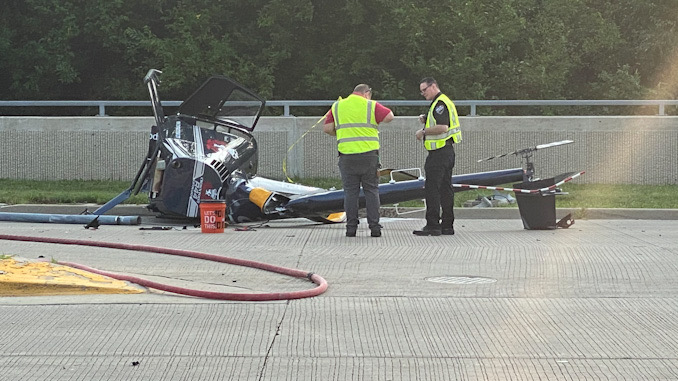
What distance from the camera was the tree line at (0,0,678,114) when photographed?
27781mm

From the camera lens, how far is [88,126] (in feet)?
68.9

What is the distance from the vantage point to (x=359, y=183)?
13.0 meters

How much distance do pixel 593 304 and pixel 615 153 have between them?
13.2 m

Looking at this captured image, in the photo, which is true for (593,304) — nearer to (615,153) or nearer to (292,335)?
(292,335)

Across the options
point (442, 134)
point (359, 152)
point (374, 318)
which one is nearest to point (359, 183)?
point (359, 152)

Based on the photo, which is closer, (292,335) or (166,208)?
(292,335)

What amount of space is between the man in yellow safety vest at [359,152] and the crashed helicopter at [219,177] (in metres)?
1.11

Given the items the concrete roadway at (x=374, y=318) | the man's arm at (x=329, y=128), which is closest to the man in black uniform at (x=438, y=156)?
the man's arm at (x=329, y=128)

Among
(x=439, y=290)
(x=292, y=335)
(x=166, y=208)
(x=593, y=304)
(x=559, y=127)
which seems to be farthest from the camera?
(x=559, y=127)

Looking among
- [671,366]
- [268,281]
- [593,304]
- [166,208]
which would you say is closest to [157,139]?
[166,208]

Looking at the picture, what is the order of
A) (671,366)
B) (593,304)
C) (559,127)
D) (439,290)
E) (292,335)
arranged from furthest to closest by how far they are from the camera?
(559,127) < (439,290) < (593,304) < (292,335) < (671,366)

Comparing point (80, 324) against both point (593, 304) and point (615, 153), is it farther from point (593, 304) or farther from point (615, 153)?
point (615, 153)

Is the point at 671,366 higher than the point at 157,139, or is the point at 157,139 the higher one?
the point at 157,139

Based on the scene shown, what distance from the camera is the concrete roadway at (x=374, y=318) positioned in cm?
607
